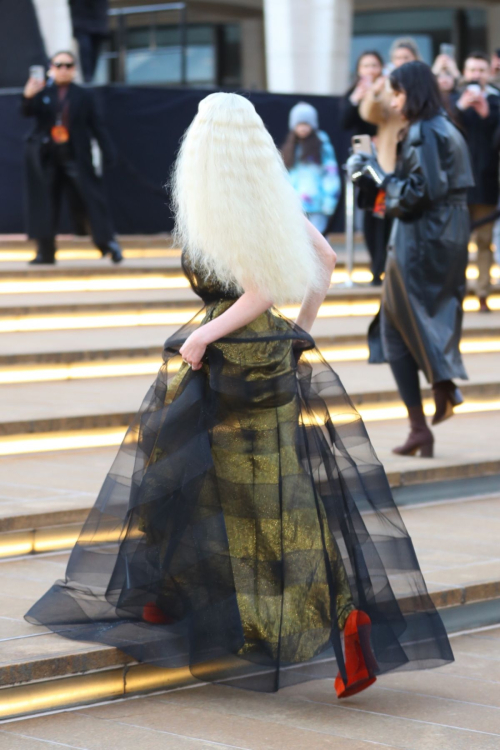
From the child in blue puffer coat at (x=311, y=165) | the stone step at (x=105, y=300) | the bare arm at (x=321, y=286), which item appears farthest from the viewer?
the child in blue puffer coat at (x=311, y=165)

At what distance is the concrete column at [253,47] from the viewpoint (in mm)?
30531

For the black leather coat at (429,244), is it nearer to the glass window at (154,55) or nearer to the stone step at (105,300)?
the stone step at (105,300)

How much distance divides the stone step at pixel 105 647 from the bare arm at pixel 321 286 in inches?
46.6

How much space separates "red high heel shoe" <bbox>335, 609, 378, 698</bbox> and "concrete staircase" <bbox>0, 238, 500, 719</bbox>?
625 millimetres

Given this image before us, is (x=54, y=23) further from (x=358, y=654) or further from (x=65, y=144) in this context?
(x=358, y=654)

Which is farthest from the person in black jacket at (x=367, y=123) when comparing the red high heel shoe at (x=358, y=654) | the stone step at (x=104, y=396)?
the red high heel shoe at (x=358, y=654)

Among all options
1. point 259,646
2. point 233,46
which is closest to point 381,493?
point 259,646

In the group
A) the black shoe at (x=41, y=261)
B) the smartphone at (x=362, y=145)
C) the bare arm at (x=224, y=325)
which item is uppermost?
the smartphone at (x=362, y=145)

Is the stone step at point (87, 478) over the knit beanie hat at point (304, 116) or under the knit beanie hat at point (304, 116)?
under

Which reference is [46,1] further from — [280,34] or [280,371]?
[280,371]

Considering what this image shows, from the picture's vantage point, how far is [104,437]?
6.93m

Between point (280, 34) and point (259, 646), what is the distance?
17.6m

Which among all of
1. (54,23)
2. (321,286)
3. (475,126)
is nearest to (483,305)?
(475,126)

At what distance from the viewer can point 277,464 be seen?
3.75 metres
